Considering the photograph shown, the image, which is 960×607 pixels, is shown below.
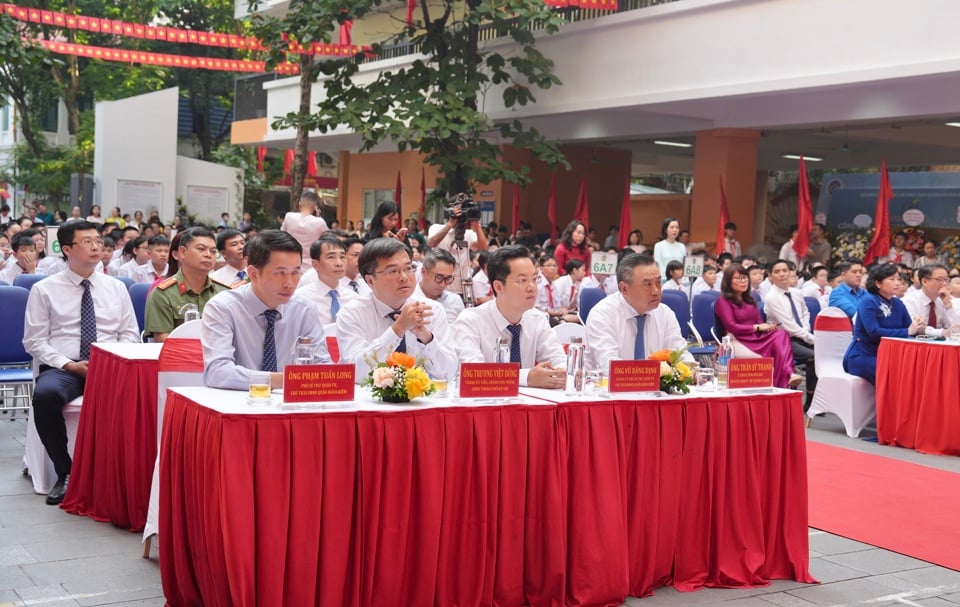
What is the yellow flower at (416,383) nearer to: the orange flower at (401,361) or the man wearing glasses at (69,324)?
the orange flower at (401,361)

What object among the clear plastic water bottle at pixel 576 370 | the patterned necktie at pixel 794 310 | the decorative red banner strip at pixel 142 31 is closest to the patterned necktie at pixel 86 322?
the clear plastic water bottle at pixel 576 370

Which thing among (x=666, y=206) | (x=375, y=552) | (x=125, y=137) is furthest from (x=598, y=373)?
(x=666, y=206)

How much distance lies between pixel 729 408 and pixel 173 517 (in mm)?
2168

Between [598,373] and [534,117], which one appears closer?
[598,373]

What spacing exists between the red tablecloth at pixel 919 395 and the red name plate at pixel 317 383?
5312 millimetres

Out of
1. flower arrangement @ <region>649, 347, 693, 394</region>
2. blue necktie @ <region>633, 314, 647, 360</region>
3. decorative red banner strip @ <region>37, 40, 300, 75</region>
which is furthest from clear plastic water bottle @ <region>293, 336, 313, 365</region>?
decorative red banner strip @ <region>37, 40, 300, 75</region>

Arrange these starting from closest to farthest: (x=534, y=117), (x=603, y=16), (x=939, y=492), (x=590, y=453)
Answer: (x=590, y=453) → (x=939, y=492) → (x=603, y=16) → (x=534, y=117)

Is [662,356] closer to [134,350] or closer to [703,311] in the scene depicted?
[134,350]

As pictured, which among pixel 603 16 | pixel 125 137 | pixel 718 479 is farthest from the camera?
pixel 125 137

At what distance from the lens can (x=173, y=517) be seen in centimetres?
357

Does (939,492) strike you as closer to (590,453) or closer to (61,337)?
(590,453)

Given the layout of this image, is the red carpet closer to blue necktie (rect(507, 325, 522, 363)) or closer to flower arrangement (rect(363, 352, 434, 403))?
blue necktie (rect(507, 325, 522, 363))

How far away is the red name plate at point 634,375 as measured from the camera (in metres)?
4.02

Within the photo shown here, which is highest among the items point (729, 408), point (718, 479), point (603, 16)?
point (603, 16)
